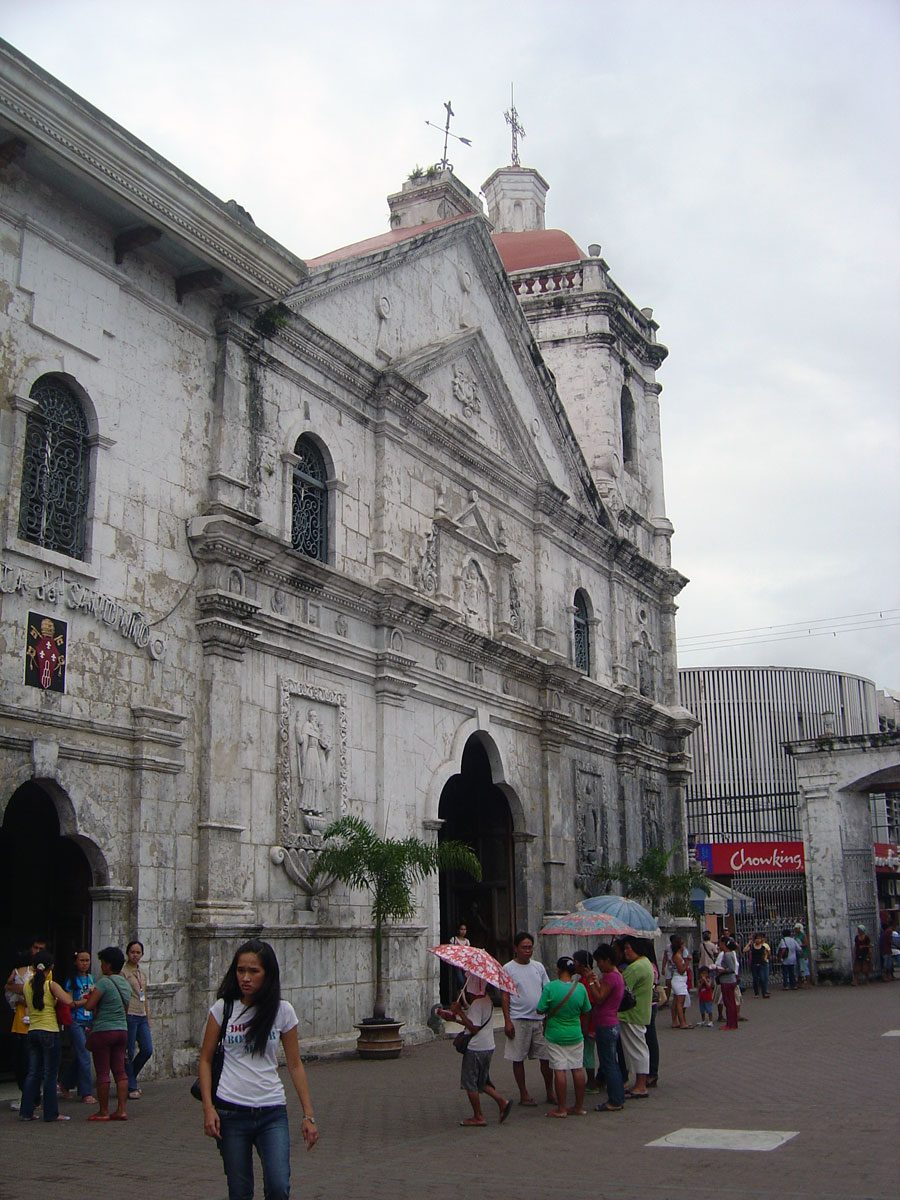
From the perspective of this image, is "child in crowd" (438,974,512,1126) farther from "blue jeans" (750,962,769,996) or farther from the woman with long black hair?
"blue jeans" (750,962,769,996)

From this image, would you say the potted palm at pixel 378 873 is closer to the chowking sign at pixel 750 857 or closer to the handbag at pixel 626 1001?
the handbag at pixel 626 1001

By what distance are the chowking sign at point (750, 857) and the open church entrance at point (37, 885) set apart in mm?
25391

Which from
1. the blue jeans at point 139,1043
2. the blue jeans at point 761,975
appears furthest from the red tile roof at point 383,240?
the blue jeans at point 761,975

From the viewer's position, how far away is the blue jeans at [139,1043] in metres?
12.3

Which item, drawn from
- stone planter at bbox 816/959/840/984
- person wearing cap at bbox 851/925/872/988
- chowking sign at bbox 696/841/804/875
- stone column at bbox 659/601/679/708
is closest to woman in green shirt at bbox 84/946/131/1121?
stone column at bbox 659/601/679/708

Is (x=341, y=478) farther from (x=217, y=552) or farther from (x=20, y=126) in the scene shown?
(x=20, y=126)

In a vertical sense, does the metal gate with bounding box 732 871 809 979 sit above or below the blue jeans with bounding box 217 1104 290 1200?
above

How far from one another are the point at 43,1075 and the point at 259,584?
23.0ft

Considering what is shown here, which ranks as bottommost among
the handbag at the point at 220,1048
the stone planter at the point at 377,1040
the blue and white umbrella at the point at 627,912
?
the stone planter at the point at 377,1040

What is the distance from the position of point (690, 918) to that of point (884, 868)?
50.2ft

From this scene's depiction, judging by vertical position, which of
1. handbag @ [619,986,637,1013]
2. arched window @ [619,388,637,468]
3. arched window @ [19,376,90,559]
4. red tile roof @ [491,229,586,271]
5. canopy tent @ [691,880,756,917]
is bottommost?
handbag @ [619,986,637,1013]

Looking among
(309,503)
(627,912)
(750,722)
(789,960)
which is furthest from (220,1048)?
(750,722)

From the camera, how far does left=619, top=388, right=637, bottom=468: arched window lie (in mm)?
30859

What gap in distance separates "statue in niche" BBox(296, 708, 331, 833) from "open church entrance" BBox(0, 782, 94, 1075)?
126 inches
